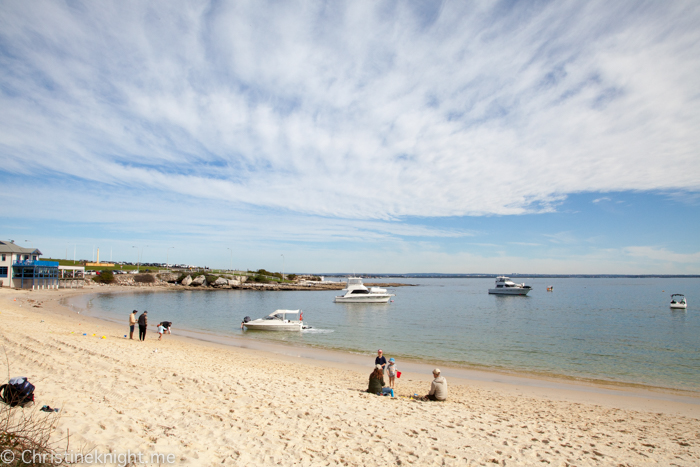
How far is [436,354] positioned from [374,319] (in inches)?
789

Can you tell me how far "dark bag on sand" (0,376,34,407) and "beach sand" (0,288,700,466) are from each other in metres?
0.67

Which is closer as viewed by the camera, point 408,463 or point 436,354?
point 408,463

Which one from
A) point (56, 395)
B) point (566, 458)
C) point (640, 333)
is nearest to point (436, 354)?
point (566, 458)

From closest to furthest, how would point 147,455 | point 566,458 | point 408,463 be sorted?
point 147,455
point 408,463
point 566,458

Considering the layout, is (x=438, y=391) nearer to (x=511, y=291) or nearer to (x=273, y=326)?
(x=273, y=326)

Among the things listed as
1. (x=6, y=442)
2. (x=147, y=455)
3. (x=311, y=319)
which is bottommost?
(x=311, y=319)

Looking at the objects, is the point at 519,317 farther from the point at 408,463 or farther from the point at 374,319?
the point at 408,463

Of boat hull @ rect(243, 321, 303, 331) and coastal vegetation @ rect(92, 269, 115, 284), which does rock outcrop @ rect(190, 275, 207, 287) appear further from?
boat hull @ rect(243, 321, 303, 331)

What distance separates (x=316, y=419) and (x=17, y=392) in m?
6.18

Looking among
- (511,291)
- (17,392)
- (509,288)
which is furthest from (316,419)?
(509,288)

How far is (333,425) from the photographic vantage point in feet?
28.1

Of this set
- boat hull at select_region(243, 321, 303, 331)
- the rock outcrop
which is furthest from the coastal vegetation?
boat hull at select_region(243, 321, 303, 331)

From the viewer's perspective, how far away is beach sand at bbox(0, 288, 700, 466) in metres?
6.91

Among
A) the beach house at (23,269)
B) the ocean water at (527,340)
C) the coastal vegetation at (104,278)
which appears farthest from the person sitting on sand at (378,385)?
the coastal vegetation at (104,278)
